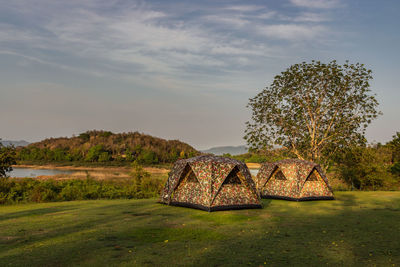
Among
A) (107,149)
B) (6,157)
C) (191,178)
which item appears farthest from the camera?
(107,149)

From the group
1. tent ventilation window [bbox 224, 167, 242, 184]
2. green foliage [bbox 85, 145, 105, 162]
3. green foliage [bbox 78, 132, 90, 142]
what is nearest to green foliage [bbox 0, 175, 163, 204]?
tent ventilation window [bbox 224, 167, 242, 184]

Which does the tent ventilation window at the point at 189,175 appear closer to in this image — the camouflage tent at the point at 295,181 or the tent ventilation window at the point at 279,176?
the camouflage tent at the point at 295,181

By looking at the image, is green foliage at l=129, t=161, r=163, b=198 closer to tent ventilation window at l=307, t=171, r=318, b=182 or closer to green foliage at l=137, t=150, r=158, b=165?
tent ventilation window at l=307, t=171, r=318, b=182

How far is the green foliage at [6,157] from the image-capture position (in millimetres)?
16027

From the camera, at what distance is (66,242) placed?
6.90 m

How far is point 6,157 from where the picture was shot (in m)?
16.0

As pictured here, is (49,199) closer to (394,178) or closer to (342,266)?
(342,266)

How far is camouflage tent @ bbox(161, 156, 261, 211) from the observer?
38.7 ft

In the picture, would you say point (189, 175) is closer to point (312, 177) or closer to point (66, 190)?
point (312, 177)

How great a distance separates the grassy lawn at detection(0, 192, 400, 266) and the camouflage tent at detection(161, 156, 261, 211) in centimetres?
70

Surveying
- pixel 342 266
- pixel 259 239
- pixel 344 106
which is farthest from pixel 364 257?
pixel 344 106

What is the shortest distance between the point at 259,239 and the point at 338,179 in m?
23.2

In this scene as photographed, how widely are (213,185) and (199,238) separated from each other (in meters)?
4.40

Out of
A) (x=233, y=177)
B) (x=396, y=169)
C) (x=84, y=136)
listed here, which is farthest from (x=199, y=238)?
(x=84, y=136)
